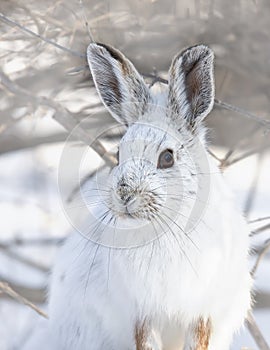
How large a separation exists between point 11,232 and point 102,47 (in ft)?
5.59

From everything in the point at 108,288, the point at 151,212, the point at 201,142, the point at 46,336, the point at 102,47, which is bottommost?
the point at 46,336

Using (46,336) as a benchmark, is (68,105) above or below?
above

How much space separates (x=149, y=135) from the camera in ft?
11.3

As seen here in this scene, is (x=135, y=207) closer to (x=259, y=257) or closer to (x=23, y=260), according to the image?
(x=259, y=257)

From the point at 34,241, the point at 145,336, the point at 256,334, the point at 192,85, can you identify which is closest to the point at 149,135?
the point at 192,85

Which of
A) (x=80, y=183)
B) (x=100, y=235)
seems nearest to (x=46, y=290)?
(x=80, y=183)

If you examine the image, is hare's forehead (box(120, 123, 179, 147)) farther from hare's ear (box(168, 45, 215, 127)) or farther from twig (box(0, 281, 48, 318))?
twig (box(0, 281, 48, 318))

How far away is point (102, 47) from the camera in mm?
3529

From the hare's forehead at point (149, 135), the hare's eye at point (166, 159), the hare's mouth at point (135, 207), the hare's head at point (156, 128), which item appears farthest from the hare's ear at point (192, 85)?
the hare's mouth at point (135, 207)

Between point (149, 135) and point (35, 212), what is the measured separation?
1566mm

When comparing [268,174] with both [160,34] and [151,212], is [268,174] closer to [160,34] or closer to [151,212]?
[160,34]

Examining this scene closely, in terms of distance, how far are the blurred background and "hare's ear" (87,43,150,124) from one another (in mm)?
901

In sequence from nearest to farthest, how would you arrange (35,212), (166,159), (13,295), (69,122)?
(166,159), (13,295), (69,122), (35,212)

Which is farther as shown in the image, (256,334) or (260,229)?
(260,229)
